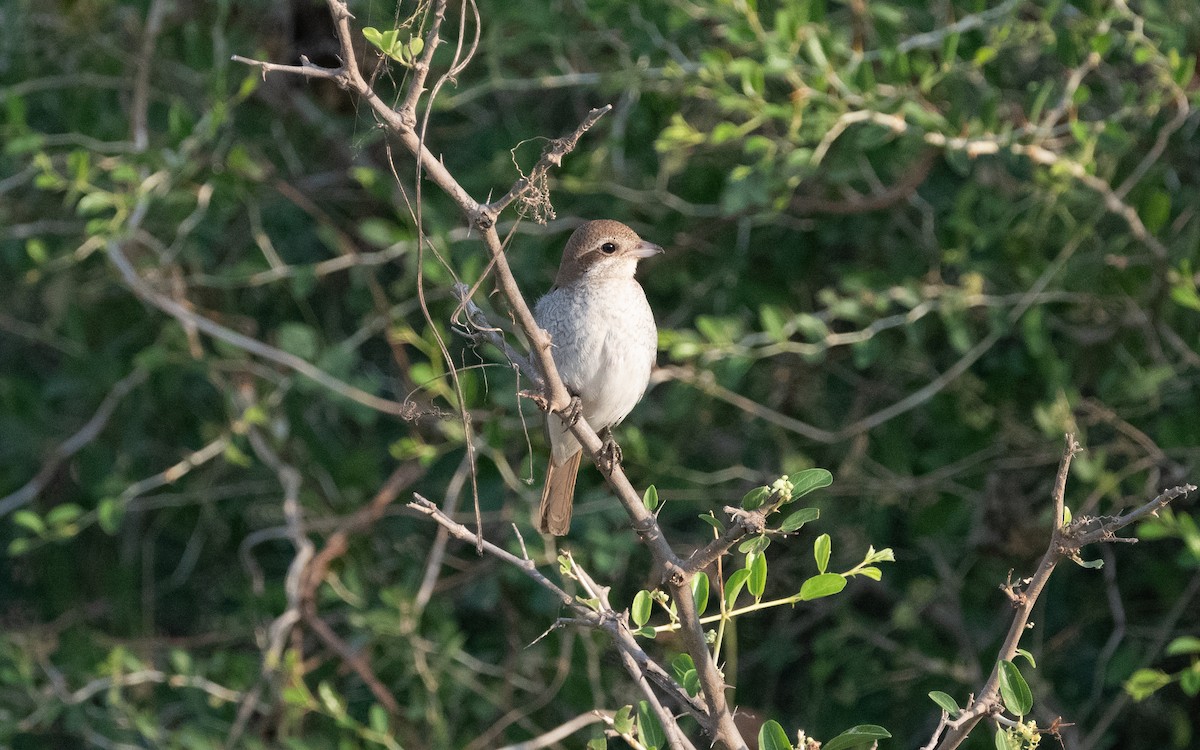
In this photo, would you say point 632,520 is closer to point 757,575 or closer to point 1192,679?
point 757,575

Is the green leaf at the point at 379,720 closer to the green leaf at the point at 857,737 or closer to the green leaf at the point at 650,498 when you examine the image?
the green leaf at the point at 650,498

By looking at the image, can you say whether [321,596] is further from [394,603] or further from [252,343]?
[252,343]

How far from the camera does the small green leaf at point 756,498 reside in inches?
83.6

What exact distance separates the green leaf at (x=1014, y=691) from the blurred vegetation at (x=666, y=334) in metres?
1.86

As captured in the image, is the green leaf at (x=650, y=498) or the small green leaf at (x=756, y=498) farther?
the green leaf at (x=650, y=498)

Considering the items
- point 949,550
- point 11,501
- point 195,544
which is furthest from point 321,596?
point 949,550

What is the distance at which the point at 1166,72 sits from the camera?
13.8 ft

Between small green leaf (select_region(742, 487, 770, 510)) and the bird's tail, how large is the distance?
1896mm

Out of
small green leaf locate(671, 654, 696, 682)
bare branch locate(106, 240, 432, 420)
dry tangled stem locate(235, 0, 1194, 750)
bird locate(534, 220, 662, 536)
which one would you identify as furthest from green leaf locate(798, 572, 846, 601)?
bare branch locate(106, 240, 432, 420)

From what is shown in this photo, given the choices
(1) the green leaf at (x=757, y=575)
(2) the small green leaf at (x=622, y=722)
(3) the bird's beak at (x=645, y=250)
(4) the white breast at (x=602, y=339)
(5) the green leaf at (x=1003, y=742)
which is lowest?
(4) the white breast at (x=602, y=339)

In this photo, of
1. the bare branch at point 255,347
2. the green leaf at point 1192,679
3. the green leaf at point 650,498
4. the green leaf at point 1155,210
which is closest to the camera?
the green leaf at point 650,498

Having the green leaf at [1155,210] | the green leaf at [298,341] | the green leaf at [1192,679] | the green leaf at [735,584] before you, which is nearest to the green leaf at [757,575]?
the green leaf at [735,584]

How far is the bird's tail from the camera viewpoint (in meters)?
4.13

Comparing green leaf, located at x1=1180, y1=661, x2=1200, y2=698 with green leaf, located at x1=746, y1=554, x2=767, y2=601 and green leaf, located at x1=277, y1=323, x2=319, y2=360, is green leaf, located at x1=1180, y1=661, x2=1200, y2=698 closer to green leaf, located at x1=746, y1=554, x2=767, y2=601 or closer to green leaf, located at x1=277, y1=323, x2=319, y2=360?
green leaf, located at x1=746, y1=554, x2=767, y2=601
